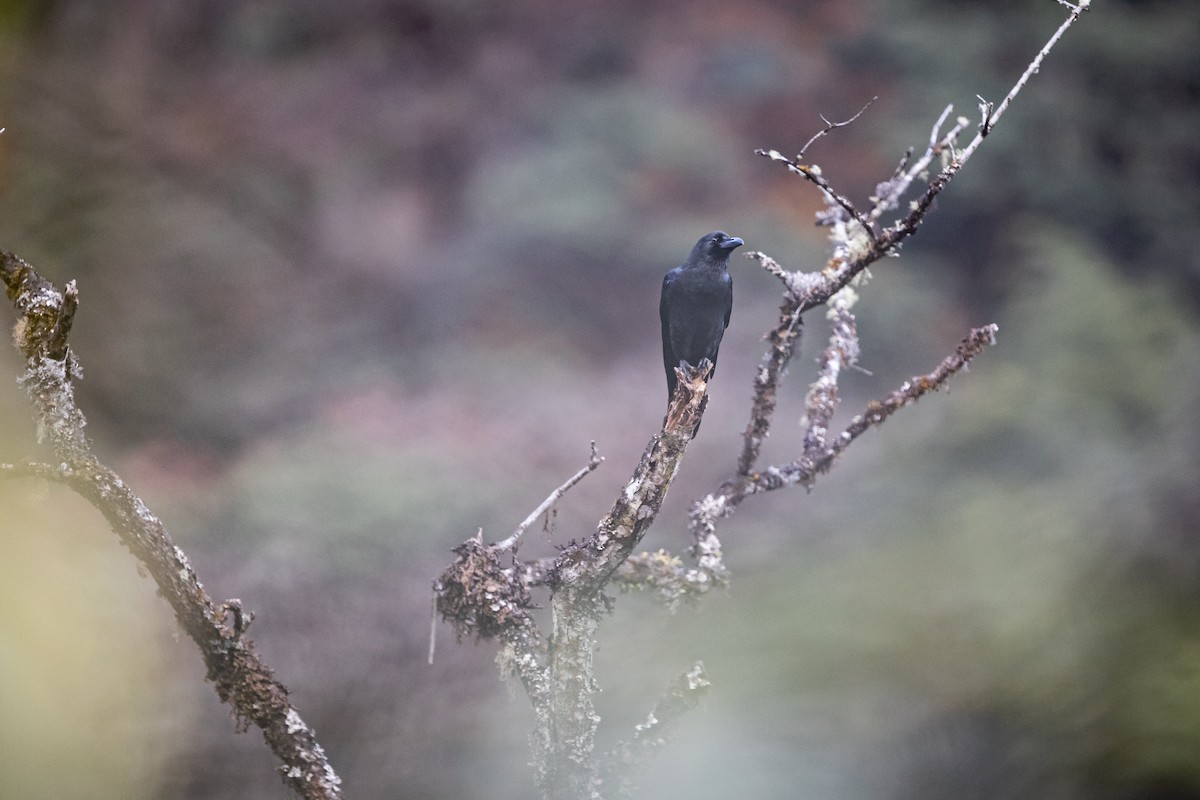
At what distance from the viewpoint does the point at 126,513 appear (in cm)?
243

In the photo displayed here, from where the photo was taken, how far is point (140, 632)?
16.5ft

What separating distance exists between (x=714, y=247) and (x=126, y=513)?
2.23 m

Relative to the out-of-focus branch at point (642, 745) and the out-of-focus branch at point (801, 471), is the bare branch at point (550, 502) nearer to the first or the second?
the out-of-focus branch at point (801, 471)

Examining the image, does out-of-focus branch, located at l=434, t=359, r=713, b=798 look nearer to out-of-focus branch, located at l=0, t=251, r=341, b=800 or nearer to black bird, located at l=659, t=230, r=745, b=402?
out-of-focus branch, located at l=0, t=251, r=341, b=800

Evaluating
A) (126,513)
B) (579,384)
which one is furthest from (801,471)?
(579,384)

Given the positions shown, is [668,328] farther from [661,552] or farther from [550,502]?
[550,502]

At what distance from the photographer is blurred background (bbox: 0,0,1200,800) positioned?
4.10 m

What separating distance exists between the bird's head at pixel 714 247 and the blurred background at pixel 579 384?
1.43 m

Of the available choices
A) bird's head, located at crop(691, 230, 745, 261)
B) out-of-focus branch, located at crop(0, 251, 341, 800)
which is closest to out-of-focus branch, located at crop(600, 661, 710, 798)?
out-of-focus branch, located at crop(0, 251, 341, 800)

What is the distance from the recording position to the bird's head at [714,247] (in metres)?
3.66

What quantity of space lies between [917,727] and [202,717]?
3.48 meters

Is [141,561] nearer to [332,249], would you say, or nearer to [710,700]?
[710,700]

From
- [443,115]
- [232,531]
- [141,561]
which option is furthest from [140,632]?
[443,115]

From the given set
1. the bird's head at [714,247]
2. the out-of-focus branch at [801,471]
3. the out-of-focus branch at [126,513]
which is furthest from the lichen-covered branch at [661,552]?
the out-of-focus branch at [126,513]
